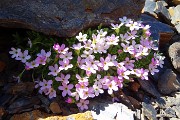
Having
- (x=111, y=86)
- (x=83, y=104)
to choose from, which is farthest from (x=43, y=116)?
(x=111, y=86)

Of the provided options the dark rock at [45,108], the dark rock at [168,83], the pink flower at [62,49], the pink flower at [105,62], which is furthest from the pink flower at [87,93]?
the dark rock at [168,83]

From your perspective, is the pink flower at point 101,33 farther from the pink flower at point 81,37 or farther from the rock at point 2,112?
the rock at point 2,112

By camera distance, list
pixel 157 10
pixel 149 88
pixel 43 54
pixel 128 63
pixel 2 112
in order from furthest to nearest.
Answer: pixel 157 10 < pixel 149 88 < pixel 128 63 < pixel 43 54 < pixel 2 112

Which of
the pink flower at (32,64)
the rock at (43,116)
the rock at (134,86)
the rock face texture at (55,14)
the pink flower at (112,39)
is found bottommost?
the rock at (43,116)

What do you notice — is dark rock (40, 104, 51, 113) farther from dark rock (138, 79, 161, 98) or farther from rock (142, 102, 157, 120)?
dark rock (138, 79, 161, 98)

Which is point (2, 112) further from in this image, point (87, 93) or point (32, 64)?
point (87, 93)

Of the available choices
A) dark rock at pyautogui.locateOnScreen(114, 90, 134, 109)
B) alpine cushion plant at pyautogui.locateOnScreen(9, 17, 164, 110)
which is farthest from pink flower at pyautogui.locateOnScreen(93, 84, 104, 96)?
dark rock at pyautogui.locateOnScreen(114, 90, 134, 109)
